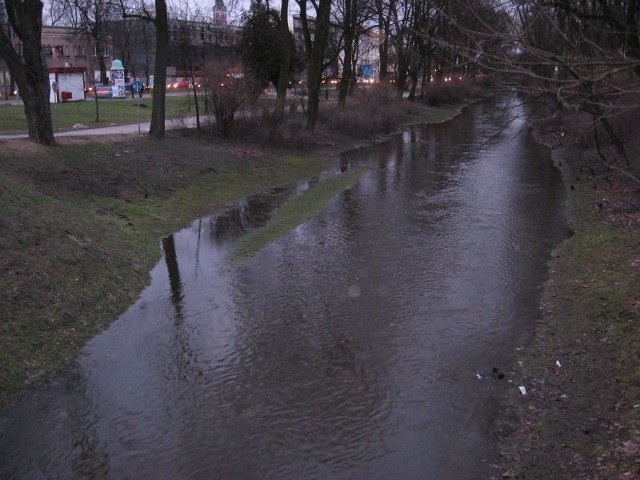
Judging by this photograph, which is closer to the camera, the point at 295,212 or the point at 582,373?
the point at 582,373

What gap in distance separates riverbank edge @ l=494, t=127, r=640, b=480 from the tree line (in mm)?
2647

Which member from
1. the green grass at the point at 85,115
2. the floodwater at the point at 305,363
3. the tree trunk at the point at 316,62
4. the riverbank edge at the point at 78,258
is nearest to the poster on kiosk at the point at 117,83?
the green grass at the point at 85,115

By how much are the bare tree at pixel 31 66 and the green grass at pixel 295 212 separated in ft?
24.0

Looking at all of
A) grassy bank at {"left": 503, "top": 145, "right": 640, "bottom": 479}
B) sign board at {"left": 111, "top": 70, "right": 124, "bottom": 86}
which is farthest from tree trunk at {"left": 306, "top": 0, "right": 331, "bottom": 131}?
sign board at {"left": 111, "top": 70, "right": 124, "bottom": 86}

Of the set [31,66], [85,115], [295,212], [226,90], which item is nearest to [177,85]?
[85,115]

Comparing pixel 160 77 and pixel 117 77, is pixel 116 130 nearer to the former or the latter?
pixel 160 77

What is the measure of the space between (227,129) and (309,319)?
16.8 meters

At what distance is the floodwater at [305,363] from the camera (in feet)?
21.2

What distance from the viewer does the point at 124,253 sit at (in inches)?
489

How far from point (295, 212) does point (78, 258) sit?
7014 mm

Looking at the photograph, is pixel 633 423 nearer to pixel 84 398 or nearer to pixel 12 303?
pixel 84 398

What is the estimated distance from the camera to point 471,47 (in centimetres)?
791

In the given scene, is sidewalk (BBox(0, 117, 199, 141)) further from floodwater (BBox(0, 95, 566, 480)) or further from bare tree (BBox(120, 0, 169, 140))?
floodwater (BBox(0, 95, 566, 480))

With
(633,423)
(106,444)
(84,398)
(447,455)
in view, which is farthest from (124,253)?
(633,423)
